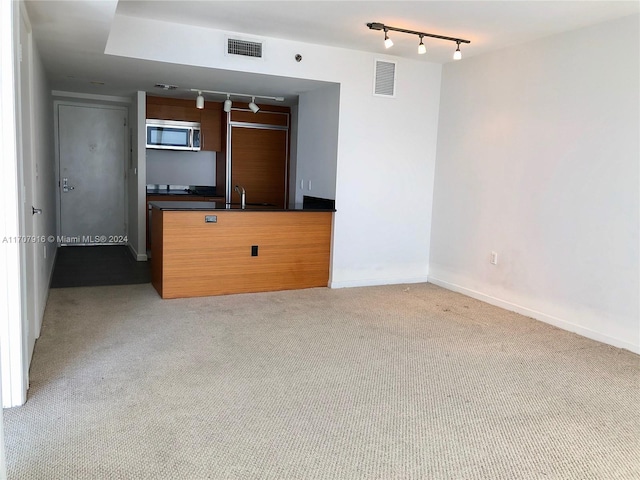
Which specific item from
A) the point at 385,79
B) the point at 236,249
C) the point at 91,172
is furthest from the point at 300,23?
the point at 91,172

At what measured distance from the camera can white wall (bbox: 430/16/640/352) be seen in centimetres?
376

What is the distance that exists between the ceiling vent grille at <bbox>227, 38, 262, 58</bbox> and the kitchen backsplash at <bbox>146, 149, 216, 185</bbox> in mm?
3131

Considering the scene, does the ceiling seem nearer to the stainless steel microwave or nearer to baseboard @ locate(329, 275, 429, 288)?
the stainless steel microwave

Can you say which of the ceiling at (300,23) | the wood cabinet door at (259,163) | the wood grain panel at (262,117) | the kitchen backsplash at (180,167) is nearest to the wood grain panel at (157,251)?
the ceiling at (300,23)

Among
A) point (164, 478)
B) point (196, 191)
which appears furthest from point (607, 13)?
point (196, 191)

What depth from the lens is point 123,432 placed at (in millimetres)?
2336

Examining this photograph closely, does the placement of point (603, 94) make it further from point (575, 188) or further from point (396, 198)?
point (396, 198)

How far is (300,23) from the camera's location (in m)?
4.20

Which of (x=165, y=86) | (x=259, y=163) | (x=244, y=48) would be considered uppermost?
(x=244, y=48)

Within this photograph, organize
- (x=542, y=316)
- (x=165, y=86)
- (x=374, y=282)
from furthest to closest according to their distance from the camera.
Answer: (x=165, y=86) < (x=374, y=282) < (x=542, y=316)

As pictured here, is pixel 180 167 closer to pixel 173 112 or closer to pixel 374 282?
pixel 173 112

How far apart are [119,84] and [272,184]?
7.66 feet

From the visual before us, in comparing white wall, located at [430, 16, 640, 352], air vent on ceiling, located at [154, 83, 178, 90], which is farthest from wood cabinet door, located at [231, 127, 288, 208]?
white wall, located at [430, 16, 640, 352]

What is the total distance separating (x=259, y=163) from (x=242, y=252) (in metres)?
2.33
